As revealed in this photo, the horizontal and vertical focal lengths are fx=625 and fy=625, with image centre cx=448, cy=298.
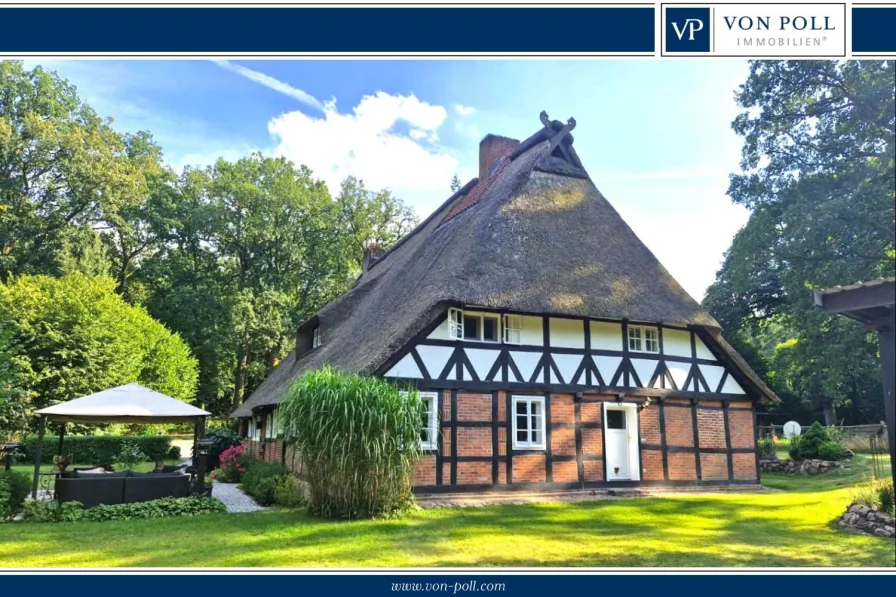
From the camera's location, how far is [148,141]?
22.7 m

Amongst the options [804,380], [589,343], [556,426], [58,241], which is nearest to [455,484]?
[556,426]

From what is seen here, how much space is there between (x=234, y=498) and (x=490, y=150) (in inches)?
406

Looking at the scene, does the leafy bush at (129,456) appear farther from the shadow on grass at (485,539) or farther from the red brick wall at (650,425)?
the red brick wall at (650,425)

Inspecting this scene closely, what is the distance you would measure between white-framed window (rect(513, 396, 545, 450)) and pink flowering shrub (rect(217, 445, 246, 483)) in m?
7.72

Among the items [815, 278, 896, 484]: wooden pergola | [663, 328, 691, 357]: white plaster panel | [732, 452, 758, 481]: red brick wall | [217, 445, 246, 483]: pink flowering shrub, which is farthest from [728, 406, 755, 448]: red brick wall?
[217, 445, 246, 483]: pink flowering shrub

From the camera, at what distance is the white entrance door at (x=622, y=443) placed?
35.6ft

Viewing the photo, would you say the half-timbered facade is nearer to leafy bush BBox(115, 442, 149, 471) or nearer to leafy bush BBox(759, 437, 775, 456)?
leafy bush BBox(759, 437, 775, 456)

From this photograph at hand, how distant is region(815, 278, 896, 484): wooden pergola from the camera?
4.57m

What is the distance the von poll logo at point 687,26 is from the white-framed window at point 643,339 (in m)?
6.71

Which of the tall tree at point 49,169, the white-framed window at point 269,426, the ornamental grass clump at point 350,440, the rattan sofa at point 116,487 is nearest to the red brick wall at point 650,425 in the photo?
the ornamental grass clump at point 350,440

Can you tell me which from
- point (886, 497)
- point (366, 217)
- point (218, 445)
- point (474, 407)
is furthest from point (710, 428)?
point (366, 217)

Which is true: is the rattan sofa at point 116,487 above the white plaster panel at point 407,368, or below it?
below

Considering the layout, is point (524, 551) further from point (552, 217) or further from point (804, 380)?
point (804, 380)

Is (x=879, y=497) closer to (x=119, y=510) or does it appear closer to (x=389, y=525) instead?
(x=389, y=525)
